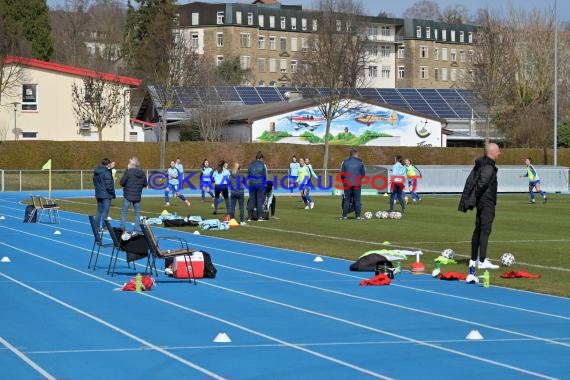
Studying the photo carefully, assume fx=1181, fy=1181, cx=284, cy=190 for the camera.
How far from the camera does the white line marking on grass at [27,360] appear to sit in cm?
1032

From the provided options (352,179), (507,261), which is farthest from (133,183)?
(507,261)

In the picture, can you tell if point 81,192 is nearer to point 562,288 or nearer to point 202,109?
point 202,109

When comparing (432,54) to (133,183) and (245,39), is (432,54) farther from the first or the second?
(133,183)

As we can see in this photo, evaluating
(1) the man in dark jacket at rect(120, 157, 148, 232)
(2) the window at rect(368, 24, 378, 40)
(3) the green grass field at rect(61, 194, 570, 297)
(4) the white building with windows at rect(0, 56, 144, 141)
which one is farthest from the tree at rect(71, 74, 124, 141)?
Result: (2) the window at rect(368, 24, 378, 40)

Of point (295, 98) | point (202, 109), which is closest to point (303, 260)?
point (202, 109)

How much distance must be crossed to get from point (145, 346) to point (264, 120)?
6841cm

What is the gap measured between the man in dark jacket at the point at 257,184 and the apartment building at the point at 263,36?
9166cm

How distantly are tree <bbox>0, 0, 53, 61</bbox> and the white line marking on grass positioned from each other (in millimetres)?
77335

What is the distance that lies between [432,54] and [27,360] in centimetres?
13545

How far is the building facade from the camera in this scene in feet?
422

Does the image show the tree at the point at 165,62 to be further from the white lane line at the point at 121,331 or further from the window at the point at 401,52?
the window at the point at 401,52

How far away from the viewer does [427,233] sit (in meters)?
29.5

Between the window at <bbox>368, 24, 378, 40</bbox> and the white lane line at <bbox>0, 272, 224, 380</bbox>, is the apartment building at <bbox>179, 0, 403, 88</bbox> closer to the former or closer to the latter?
the window at <bbox>368, 24, 378, 40</bbox>

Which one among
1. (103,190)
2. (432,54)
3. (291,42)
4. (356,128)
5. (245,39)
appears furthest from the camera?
(432,54)
